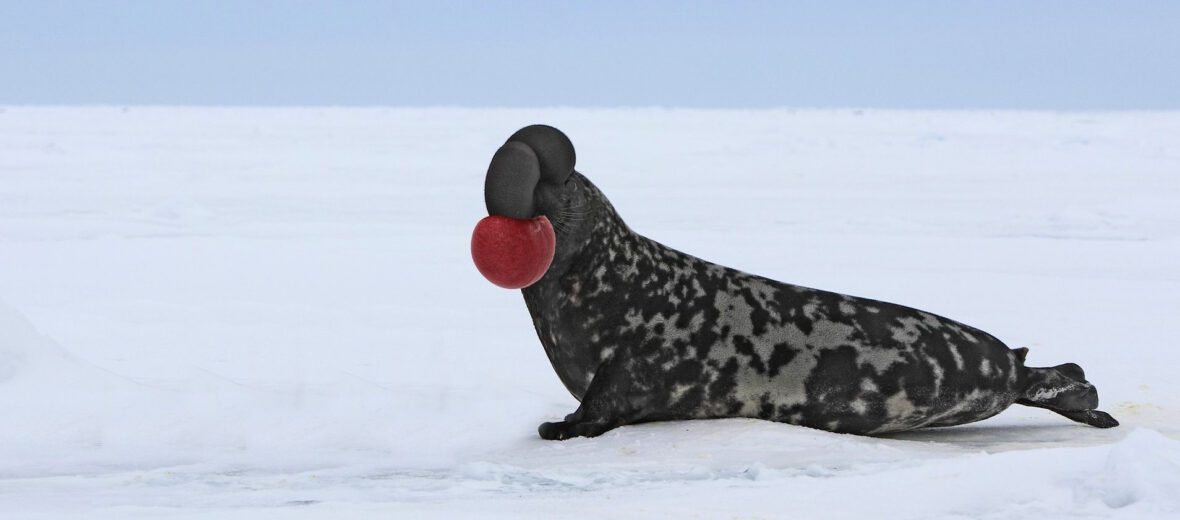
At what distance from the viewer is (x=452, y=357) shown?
237 inches

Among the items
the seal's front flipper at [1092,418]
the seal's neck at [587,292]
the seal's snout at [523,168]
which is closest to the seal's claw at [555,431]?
the seal's neck at [587,292]

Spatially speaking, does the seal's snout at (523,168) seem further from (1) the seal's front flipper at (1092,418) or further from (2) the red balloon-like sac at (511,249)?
(1) the seal's front flipper at (1092,418)

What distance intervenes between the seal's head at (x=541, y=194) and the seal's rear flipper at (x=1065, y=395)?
1.66 m

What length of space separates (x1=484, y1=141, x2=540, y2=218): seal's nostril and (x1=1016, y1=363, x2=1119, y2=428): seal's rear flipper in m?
1.89

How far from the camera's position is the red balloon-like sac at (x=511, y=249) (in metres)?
3.93

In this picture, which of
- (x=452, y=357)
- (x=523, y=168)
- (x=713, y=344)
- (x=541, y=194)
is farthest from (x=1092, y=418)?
(x=452, y=357)

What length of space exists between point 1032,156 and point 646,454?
24408 mm

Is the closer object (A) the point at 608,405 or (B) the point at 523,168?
(B) the point at 523,168

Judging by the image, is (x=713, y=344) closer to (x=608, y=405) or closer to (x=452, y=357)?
(x=608, y=405)

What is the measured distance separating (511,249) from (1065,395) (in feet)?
6.93

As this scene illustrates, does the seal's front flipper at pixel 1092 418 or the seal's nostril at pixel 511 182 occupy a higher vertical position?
the seal's nostril at pixel 511 182

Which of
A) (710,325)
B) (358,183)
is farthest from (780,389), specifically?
(358,183)

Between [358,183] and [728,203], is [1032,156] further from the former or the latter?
[358,183]

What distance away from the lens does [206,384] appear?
16.3ft
